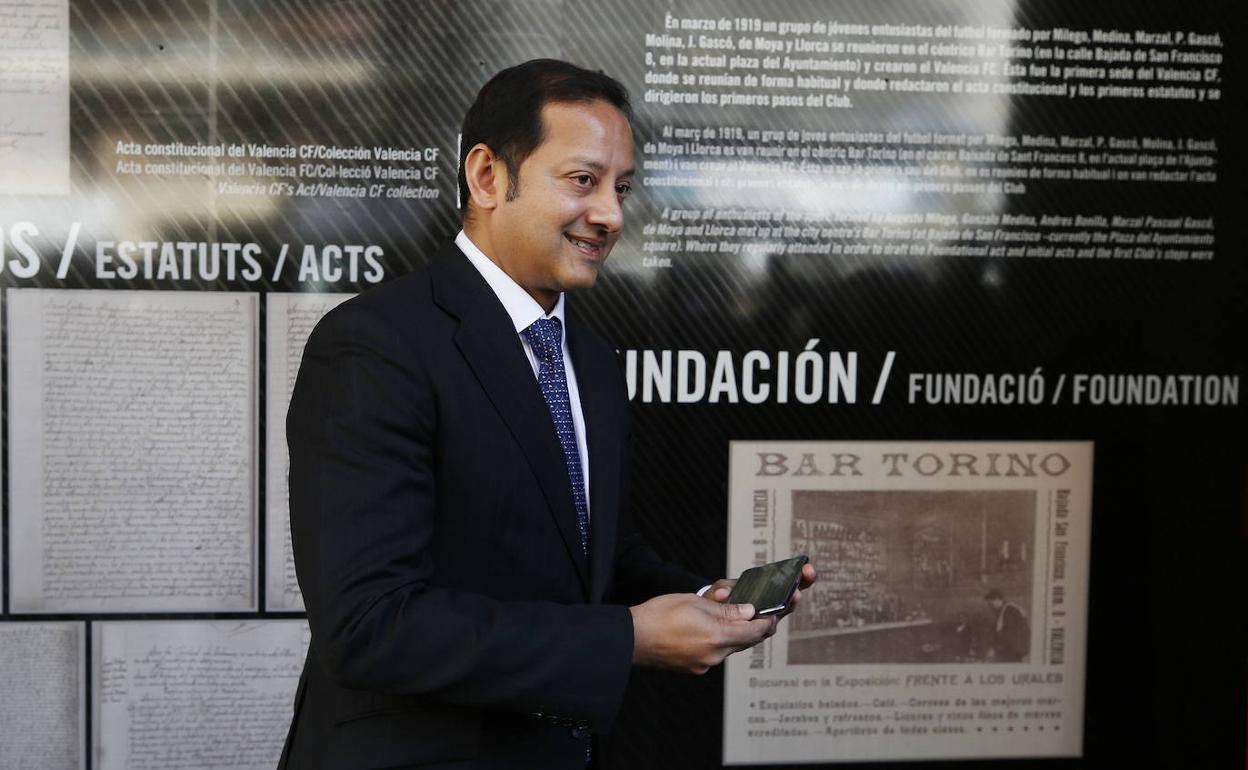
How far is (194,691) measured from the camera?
3152 millimetres

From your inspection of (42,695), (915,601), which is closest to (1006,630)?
(915,601)

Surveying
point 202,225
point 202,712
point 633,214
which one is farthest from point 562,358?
point 202,712

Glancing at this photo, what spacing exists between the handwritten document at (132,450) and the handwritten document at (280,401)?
0.04 m

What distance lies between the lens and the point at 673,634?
158cm

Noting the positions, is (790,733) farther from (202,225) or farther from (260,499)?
(202,225)

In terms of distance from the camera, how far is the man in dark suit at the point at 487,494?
60.1 inches

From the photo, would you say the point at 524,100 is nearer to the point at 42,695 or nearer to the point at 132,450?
the point at 132,450

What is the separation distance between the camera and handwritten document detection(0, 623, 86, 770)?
3.09m

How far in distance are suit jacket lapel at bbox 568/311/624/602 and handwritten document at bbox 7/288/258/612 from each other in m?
1.41

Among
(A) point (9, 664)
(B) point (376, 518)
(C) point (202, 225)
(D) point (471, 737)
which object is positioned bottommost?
(A) point (9, 664)

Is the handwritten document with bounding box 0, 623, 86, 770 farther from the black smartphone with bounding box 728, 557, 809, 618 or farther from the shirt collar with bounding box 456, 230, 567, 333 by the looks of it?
the black smartphone with bounding box 728, 557, 809, 618

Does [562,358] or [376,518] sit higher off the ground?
[562,358]

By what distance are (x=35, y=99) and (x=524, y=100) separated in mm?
1818

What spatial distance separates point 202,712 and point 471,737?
1754mm
